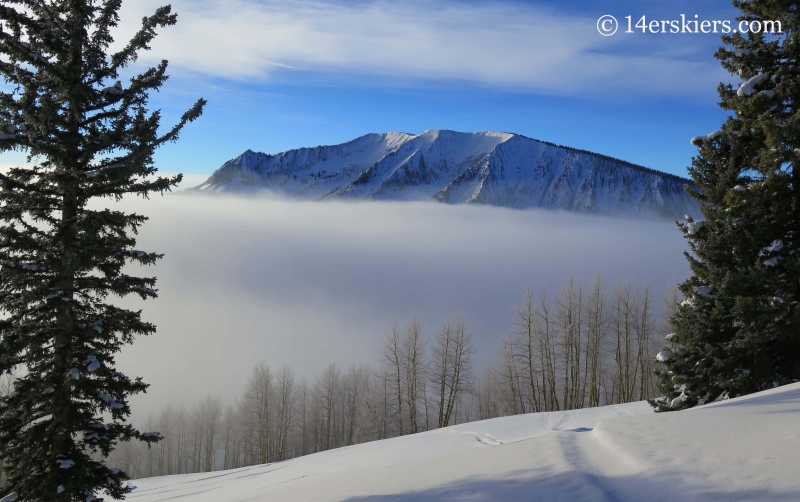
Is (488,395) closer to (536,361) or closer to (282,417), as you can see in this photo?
(536,361)

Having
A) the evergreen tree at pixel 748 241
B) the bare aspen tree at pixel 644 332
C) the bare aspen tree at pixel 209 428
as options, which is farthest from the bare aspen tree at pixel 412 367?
the bare aspen tree at pixel 209 428

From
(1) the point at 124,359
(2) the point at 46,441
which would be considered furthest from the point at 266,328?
(2) the point at 46,441

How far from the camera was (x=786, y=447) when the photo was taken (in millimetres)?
4758

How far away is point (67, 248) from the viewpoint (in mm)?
8281

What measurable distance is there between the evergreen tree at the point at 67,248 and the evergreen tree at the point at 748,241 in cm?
1238

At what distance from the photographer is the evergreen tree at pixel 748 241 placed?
1023 centimetres

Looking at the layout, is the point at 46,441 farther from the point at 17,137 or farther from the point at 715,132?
the point at 715,132

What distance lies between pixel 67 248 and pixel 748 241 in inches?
582

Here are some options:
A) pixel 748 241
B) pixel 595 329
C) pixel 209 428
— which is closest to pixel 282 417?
pixel 209 428

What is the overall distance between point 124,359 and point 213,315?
6924 cm

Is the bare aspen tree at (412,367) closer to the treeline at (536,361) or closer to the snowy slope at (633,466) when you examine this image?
the treeline at (536,361)

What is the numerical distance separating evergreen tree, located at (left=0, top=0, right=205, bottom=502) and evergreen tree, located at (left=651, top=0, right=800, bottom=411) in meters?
12.4

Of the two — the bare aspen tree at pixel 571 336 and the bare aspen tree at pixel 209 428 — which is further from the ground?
the bare aspen tree at pixel 571 336

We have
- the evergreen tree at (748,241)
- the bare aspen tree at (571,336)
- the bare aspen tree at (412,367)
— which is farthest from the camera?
the bare aspen tree at (412,367)
